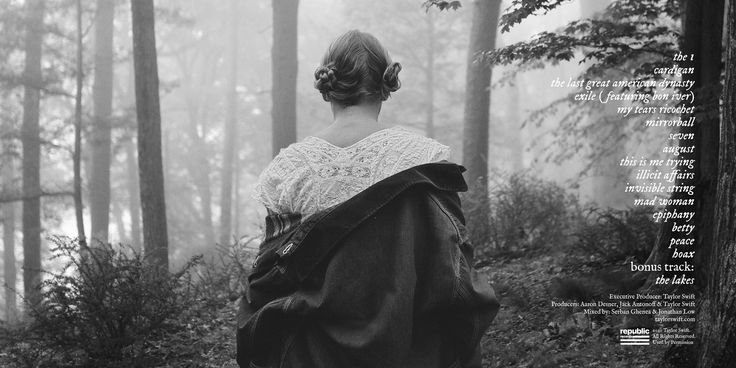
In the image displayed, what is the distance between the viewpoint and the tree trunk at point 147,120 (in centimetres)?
938

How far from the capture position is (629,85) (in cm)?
625

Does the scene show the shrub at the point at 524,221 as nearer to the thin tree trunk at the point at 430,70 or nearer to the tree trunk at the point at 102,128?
the tree trunk at the point at 102,128

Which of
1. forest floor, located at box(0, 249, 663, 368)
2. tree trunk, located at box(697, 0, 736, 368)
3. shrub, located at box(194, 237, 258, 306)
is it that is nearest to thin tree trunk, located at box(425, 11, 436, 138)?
shrub, located at box(194, 237, 258, 306)

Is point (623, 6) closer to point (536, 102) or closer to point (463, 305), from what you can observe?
point (463, 305)

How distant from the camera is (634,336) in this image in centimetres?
511

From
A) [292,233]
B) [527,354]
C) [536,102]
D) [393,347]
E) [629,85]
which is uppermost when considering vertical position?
[536,102]

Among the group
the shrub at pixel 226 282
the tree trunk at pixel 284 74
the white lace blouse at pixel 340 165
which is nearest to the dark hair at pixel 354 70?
the white lace blouse at pixel 340 165

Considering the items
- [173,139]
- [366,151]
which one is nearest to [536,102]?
[173,139]

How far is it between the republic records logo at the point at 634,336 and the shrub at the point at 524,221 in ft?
11.1

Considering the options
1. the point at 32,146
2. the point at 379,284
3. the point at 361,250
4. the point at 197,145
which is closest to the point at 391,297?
the point at 379,284

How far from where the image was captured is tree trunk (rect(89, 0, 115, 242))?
1678 cm

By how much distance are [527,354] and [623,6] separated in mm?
3449

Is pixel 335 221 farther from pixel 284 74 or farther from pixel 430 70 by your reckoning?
pixel 430 70

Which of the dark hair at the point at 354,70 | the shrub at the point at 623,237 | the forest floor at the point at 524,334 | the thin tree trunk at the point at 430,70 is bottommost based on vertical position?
the forest floor at the point at 524,334
